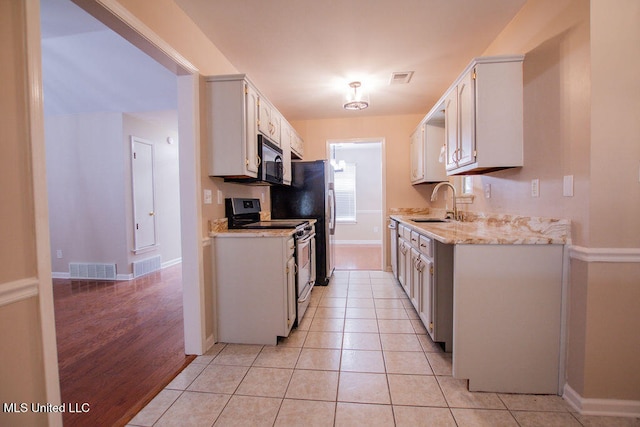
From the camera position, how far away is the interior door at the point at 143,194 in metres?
4.09

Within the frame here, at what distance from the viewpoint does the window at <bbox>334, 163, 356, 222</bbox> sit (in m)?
7.06

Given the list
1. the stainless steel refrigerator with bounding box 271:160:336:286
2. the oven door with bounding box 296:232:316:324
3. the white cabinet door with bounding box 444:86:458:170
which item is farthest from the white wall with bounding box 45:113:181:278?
the white cabinet door with bounding box 444:86:458:170

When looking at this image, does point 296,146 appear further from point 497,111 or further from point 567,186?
point 567,186

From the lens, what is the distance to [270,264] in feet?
6.87

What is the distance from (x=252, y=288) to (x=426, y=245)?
139 centimetres

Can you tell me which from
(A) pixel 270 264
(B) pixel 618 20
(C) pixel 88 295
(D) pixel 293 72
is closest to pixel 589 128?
(B) pixel 618 20

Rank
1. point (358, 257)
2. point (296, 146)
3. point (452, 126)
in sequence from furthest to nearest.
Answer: point (358, 257) → point (296, 146) → point (452, 126)

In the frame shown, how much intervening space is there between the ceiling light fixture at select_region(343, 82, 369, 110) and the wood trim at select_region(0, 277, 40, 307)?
287 centimetres

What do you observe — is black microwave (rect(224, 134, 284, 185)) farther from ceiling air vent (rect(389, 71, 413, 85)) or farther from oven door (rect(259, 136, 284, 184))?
ceiling air vent (rect(389, 71, 413, 85))

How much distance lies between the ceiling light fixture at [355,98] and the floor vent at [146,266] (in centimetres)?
380

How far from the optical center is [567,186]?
1496mm

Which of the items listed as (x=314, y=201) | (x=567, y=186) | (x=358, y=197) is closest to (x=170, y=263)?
(x=314, y=201)

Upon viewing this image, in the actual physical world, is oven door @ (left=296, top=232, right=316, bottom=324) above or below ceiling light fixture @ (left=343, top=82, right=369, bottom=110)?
below

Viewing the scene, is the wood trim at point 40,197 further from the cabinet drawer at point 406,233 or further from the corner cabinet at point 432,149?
the corner cabinet at point 432,149
